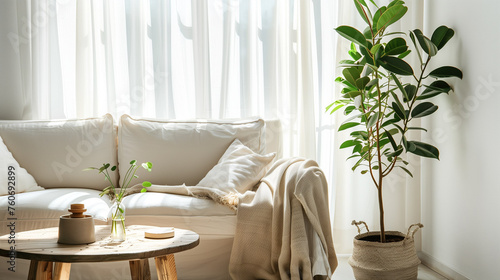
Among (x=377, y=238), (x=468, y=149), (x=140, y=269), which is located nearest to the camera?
(x=140, y=269)

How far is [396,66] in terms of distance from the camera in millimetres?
2992

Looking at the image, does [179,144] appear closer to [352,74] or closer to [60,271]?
[352,74]

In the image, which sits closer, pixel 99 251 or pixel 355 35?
pixel 99 251

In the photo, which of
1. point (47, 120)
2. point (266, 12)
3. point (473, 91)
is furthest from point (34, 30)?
point (473, 91)

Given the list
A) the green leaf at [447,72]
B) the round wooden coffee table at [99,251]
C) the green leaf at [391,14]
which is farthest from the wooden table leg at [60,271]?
the green leaf at [447,72]

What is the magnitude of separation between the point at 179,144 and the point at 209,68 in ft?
2.25

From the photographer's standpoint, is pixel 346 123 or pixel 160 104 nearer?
pixel 346 123

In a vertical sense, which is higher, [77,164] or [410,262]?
[77,164]

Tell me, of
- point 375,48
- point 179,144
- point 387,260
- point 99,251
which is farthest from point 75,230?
point 375,48

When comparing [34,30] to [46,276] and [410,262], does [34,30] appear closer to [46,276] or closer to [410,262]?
[46,276]

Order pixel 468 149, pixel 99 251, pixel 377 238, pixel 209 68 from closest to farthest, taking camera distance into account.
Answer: pixel 99 251 → pixel 468 149 → pixel 377 238 → pixel 209 68

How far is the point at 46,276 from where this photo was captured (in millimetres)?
2076

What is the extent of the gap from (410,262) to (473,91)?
0.94 m

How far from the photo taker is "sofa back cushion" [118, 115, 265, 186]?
11.0ft
